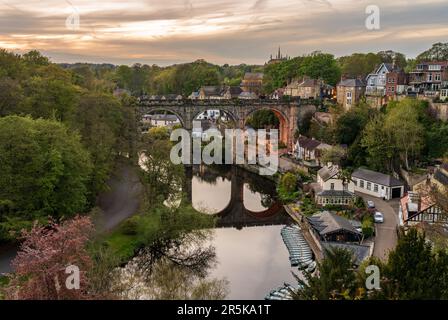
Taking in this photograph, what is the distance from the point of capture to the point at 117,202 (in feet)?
102

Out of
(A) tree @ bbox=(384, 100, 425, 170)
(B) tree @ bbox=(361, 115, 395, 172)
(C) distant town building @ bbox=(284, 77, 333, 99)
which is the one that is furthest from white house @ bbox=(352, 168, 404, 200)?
(C) distant town building @ bbox=(284, 77, 333, 99)

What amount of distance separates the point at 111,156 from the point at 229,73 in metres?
109

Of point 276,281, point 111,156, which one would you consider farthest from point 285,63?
point 276,281

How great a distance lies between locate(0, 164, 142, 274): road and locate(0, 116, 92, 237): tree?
134 centimetres

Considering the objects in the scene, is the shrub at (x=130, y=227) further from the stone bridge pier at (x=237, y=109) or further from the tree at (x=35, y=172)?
the stone bridge pier at (x=237, y=109)

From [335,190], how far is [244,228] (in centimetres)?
712

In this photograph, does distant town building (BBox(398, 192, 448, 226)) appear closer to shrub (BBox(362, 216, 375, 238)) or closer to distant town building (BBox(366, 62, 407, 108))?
shrub (BBox(362, 216, 375, 238))

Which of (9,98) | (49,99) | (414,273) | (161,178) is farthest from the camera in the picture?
(49,99)

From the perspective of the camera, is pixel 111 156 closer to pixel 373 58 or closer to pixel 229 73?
pixel 373 58

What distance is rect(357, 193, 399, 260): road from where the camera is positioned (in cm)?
2392

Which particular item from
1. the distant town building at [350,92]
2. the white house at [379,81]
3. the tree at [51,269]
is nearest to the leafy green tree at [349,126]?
the white house at [379,81]

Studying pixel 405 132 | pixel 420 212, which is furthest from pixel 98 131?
pixel 405 132

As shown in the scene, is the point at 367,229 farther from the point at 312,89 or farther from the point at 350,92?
the point at 312,89

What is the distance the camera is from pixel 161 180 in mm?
28094
